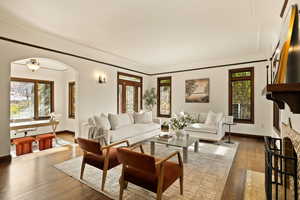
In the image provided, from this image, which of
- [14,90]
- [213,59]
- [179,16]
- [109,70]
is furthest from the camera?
[213,59]

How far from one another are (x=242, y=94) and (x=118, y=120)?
4719 millimetres

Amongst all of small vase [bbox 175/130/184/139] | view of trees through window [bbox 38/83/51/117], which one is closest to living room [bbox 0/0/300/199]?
small vase [bbox 175/130/184/139]

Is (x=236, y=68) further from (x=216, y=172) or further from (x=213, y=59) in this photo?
(x=216, y=172)

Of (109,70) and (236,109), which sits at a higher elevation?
(109,70)

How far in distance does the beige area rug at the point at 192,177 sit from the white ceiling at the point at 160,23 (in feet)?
10.1

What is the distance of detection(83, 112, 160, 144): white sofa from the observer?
12.9 feet

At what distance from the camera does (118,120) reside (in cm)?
464

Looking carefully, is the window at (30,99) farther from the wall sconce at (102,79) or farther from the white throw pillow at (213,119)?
the white throw pillow at (213,119)

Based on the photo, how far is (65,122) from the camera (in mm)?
6559

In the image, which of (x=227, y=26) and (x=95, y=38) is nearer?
(x=227, y=26)

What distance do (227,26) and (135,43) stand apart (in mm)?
2492

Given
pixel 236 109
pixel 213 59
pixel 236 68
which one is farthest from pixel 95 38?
pixel 236 109

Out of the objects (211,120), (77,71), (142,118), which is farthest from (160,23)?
(211,120)

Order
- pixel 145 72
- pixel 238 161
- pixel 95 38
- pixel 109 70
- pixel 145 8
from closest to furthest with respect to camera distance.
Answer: pixel 145 8 < pixel 238 161 < pixel 95 38 < pixel 109 70 < pixel 145 72
